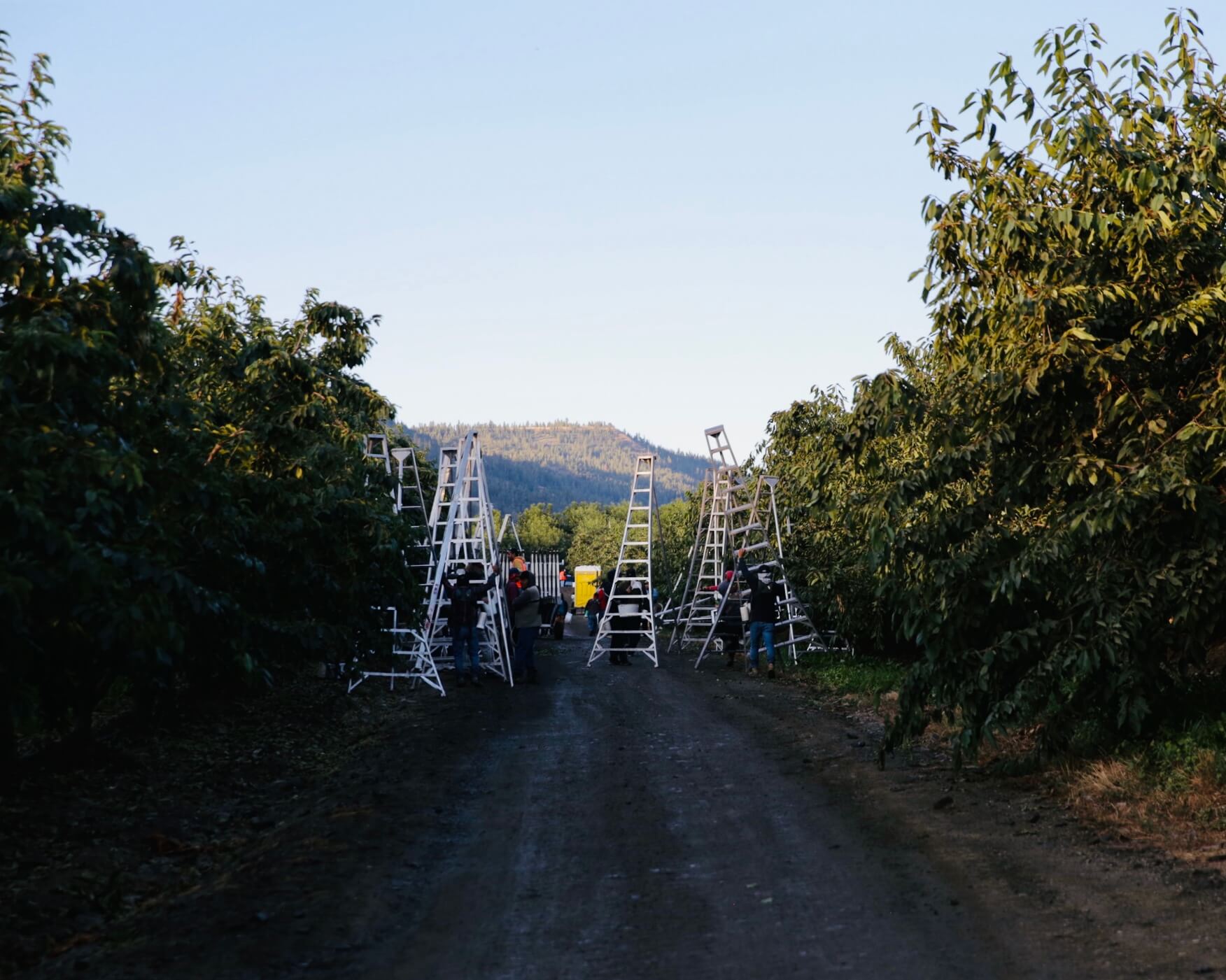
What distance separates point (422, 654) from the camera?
17.8 metres

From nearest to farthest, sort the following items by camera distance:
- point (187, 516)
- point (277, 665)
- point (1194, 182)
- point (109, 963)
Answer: point (109, 963)
point (1194, 182)
point (187, 516)
point (277, 665)

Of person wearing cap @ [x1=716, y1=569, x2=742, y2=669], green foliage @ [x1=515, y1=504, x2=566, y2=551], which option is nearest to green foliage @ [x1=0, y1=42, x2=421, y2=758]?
person wearing cap @ [x1=716, y1=569, x2=742, y2=669]

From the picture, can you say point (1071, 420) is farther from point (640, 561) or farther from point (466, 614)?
point (640, 561)

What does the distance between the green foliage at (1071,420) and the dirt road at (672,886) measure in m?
1.23

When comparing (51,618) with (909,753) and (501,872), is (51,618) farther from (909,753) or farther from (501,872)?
(909,753)

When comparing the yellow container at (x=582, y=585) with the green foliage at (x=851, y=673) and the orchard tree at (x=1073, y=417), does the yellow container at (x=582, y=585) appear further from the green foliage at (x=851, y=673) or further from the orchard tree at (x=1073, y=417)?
the orchard tree at (x=1073, y=417)

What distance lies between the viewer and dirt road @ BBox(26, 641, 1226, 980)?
568 cm

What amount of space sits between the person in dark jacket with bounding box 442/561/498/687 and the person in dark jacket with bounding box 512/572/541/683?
2.06ft

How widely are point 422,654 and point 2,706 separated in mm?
10714

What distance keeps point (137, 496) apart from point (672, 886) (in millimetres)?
3815

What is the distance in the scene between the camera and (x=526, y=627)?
781 inches

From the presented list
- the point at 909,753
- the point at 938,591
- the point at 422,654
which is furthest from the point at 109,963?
the point at 422,654

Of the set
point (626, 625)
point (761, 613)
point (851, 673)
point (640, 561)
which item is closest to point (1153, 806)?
point (851, 673)

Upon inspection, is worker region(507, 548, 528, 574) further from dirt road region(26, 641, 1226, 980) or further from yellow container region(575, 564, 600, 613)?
yellow container region(575, 564, 600, 613)
